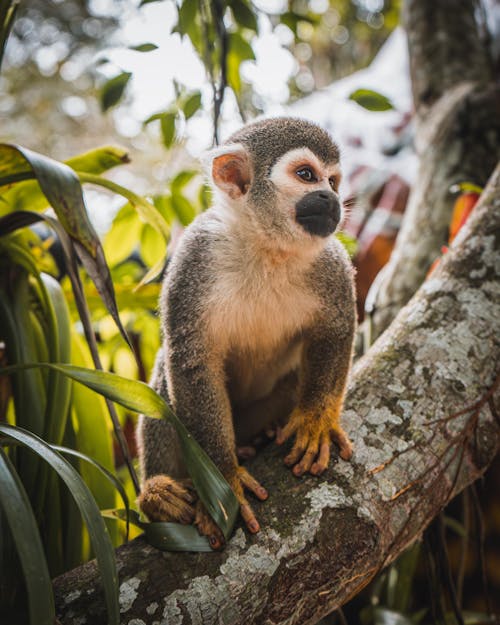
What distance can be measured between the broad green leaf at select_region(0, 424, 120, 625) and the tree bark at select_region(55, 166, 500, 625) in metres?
0.12

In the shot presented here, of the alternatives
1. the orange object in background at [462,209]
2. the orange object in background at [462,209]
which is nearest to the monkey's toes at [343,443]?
the orange object in background at [462,209]

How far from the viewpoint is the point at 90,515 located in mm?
1172

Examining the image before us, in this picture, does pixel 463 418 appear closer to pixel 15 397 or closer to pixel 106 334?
pixel 15 397

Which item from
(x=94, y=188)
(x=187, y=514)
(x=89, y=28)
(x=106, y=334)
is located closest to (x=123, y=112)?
(x=89, y=28)

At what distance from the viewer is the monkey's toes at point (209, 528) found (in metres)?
1.34

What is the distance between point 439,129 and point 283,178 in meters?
1.57

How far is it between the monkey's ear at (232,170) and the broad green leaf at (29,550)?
129cm

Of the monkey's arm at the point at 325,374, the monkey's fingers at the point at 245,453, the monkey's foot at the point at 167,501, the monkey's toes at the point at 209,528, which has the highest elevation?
the monkey's arm at the point at 325,374

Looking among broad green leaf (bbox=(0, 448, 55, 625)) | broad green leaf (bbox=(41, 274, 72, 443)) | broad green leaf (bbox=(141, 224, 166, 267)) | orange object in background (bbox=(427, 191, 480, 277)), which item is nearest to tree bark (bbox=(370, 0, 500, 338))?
orange object in background (bbox=(427, 191, 480, 277))

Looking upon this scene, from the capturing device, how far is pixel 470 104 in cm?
305

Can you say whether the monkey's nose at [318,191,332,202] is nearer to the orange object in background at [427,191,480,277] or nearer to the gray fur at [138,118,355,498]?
the gray fur at [138,118,355,498]

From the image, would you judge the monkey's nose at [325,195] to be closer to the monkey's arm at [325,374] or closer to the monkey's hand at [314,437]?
the monkey's arm at [325,374]

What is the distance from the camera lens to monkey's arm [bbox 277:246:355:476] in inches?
62.7

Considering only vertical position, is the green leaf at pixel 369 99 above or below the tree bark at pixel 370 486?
above
